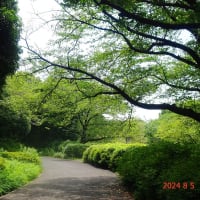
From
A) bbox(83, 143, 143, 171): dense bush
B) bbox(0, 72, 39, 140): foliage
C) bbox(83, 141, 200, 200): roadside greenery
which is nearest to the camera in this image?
bbox(83, 141, 200, 200): roadside greenery

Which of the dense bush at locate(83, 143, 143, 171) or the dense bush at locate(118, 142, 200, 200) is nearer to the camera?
the dense bush at locate(118, 142, 200, 200)

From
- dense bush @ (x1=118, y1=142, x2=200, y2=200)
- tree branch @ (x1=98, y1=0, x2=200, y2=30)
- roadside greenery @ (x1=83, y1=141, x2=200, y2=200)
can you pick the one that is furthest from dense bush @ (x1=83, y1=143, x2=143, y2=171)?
tree branch @ (x1=98, y1=0, x2=200, y2=30)

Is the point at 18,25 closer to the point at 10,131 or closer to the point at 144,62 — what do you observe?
the point at 144,62

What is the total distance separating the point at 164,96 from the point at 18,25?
22.6 feet

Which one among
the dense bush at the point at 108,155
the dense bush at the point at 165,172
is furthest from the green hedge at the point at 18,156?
the dense bush at the point at 165,172

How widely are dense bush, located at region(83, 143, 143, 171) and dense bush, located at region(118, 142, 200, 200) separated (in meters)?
6.00

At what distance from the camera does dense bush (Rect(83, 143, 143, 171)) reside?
56.7 ft

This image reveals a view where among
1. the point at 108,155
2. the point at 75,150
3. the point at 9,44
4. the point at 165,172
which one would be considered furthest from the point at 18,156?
the point at 75,150

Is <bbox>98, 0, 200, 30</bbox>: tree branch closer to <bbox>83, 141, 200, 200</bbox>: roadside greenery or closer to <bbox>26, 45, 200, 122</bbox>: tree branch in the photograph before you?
<bbox>83, 141, 200, 200</bbox>: roadside greenery

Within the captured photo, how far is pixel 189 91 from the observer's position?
13.5m

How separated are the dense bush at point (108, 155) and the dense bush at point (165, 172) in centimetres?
600

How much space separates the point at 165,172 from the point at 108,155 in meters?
11.9

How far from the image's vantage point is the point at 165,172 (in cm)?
768

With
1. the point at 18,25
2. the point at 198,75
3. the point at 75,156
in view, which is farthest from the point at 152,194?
the point at 75,156
